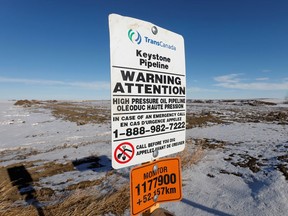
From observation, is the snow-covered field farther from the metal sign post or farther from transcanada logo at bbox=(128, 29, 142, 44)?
transcanada logo at bbox=(128, 29, 142, 44)

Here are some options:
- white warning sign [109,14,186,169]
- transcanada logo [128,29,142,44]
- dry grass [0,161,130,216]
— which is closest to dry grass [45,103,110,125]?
dry grass [0,161,130,216]

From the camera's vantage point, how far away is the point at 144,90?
6.36ft

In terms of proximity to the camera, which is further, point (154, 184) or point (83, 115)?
point (83, 115)

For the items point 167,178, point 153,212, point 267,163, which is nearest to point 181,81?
point 167,178

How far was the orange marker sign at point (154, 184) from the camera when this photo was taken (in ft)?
6.14

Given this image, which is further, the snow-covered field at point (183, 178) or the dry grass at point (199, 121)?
the dry grass at point (199, 121)

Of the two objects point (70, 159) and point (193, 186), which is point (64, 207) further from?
point (70, 159)

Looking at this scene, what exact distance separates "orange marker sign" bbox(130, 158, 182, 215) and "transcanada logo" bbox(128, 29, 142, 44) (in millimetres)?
1064

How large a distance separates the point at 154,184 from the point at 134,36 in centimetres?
131

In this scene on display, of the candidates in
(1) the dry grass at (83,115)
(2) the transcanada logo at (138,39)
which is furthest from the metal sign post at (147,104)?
(1) the dry grass at (83,115)

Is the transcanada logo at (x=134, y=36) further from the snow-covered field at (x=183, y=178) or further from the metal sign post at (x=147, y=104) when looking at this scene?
the snow-covered field at (x=183, y=178)

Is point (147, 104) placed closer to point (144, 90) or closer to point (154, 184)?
point (144, 90)

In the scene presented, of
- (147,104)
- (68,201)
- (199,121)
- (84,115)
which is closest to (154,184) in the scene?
(147,104)

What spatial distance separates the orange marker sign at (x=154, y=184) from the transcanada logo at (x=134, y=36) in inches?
41.9
